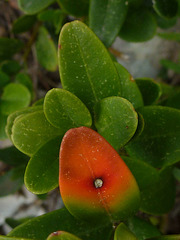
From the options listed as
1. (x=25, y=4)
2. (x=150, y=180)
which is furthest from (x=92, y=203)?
(x=25, y=4)

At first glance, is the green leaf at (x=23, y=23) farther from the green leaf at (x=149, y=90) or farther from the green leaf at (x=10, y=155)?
the green leaf at (x=149, y=90)

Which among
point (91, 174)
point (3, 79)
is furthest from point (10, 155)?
point (91, 174)

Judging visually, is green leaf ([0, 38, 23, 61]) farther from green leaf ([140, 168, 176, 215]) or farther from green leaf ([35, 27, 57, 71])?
green leaf ([140, 168, 176, 215])

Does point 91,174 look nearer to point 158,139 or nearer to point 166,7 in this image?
point 158,139

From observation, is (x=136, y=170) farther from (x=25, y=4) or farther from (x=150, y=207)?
(x=25, y=4)

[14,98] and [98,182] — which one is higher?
[98,182]

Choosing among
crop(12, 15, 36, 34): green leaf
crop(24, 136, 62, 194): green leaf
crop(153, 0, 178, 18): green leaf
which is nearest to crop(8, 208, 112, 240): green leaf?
crop(24, 136, 62, 194): green leaf
